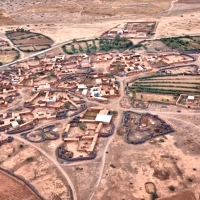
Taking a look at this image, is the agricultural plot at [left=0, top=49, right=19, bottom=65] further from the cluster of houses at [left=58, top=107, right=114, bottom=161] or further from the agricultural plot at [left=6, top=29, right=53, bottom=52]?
the cluster of houses at [left=58, top=107, right=114, bottom=161]

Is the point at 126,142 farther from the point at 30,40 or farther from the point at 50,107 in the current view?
the point at 30,40

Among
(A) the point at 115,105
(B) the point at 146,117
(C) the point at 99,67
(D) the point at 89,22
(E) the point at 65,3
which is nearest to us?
(B) the point at 146,117

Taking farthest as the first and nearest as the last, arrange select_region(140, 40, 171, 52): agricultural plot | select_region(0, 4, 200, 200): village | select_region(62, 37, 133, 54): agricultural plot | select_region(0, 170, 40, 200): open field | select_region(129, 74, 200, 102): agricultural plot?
select_region(62, 37, 133, 54): agricultural plot < select_region(140, 40, 171, 52): agricultural plot < select_region(129, 74, 200, 102): agricultural plot < select_region(0, 4, 200, 200): village < select_region(0, 170, 40, 200): open field

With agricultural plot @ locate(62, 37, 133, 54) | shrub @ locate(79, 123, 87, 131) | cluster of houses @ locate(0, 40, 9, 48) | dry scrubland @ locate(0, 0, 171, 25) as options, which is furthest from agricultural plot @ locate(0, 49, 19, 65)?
shrub @ locate(79, 123, 87, 131)

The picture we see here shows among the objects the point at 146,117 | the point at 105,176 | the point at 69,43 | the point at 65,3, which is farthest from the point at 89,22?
the point at 105,176

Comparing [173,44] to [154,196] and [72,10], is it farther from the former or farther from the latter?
[72,10]

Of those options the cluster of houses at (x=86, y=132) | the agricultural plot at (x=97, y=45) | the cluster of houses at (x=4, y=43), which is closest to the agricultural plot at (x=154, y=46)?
the agricultural plot at (x=97, y=45)

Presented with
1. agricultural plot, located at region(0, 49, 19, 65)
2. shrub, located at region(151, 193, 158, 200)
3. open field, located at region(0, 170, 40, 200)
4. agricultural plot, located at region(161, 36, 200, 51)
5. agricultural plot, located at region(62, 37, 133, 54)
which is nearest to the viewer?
shrub, located at region(151, 193, 158, 200)
